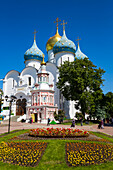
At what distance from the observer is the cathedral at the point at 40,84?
29.6 m

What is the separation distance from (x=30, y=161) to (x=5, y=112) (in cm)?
3051

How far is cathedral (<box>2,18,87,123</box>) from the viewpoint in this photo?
29.6 meters

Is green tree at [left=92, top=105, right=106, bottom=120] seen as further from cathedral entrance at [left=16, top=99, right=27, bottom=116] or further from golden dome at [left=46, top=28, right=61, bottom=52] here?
golden dome at [left=46, top=28, right=61, bottom=52]

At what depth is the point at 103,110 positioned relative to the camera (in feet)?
111

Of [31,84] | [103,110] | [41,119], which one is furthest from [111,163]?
[31,84]

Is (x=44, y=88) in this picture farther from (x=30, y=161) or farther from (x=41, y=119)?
(x=30, y=161)

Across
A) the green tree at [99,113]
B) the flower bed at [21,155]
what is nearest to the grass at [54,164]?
the flower bed at [21,155]

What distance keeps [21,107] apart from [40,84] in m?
7.41

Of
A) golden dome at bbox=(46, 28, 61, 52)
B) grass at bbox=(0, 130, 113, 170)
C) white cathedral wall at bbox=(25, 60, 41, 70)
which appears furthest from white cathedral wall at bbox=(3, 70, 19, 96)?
grass at bbox=(0, 130, 113, 170)

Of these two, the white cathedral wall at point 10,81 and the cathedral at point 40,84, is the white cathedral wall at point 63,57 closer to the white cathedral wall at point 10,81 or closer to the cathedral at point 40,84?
the cathedral at point 40,84

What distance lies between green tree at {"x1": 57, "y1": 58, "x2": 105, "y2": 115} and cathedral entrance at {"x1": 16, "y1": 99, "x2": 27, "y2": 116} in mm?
10837

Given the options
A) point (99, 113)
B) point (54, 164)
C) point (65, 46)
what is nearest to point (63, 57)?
point (65, 46)

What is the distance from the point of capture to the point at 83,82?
25.9 m

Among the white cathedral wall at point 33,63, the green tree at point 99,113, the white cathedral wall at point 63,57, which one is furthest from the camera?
the white cathedral wall at point 33,63
